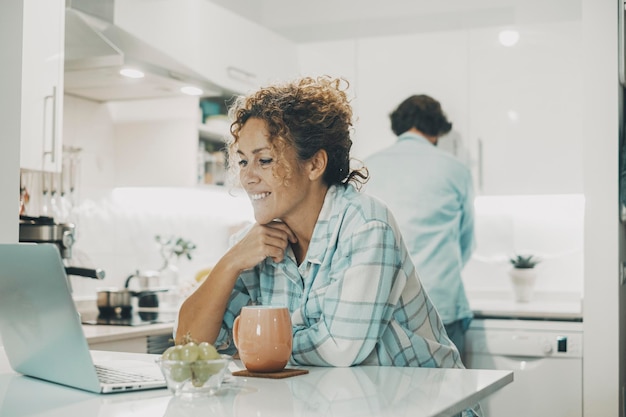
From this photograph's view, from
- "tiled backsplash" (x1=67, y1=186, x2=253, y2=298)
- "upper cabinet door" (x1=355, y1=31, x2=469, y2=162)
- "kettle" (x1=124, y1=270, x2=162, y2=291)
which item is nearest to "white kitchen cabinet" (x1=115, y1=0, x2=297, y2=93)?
"upper cabinet door" (x1=355, y1=31, x2=469, y2=162)

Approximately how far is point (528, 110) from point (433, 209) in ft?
2.60

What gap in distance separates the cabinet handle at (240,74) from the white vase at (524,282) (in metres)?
1.51

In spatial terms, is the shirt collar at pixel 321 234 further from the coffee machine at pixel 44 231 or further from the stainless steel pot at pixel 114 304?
the stainless steel pot at pixel 114 304

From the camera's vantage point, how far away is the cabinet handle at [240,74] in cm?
379

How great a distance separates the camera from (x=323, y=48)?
437cm

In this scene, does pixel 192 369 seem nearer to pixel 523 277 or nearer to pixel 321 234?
pixel 321 234

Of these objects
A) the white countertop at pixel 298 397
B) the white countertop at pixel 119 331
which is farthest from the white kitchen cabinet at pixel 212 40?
the white countertop at pixel 298 397

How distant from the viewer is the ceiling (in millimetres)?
4152

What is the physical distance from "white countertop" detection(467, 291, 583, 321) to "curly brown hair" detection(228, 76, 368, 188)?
1754 mm

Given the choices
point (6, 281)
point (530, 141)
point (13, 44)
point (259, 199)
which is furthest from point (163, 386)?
point (530, 141)

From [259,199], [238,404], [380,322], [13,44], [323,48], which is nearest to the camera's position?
[238,404]

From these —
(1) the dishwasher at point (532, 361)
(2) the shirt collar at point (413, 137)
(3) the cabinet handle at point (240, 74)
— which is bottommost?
(1) the dishwasher at point (532, 361)

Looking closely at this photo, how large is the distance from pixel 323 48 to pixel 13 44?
2368 mm

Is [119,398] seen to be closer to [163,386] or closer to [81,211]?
[163,386]
